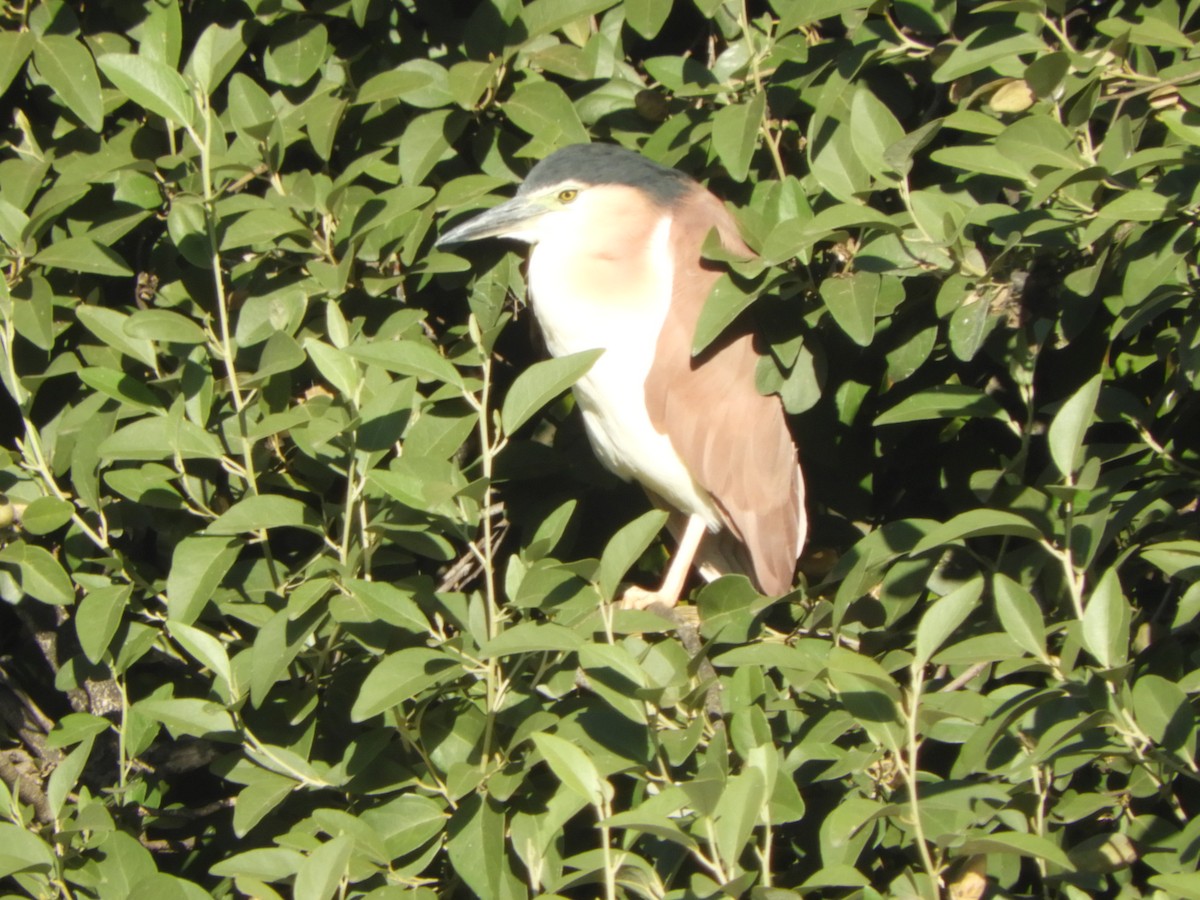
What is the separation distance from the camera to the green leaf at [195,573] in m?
1.83

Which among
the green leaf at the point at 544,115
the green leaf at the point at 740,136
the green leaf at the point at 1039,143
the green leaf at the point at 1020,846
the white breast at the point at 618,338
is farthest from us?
the white breast at the point at 618,338

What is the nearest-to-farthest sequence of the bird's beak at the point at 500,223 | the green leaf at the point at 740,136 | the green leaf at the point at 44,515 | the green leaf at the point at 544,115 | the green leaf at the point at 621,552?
the green leaf at the point at 621,552, the green leaf at the point at 44,515, the green leaf at the point at 740,136, the green leaf at the point at 544,115, the bird's beak at the point at 500,223

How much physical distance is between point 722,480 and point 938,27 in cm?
93

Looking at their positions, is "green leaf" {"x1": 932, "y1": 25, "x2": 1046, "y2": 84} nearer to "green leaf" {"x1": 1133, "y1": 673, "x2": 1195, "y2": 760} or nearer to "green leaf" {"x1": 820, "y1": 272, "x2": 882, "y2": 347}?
"green leaf" {"x1": 820, "y1": 272, "x2": 882, "y2": 347}

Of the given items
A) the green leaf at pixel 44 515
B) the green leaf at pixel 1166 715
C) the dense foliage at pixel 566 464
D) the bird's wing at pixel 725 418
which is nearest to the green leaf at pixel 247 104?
the dense foliage at pixel 566 464

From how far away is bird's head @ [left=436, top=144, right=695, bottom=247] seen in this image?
93.9 inches

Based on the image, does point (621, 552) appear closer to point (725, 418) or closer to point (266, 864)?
point (266, 864)

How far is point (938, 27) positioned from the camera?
212 centimetres

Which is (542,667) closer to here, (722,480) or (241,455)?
(241,455)

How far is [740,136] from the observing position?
82.0 inches

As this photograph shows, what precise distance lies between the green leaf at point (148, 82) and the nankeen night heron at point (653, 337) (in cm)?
62

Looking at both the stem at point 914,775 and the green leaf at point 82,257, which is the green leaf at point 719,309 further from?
the green leaf at point 82,257

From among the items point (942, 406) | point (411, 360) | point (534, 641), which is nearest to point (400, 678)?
point (534, 641)

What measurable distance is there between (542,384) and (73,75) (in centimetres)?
110
